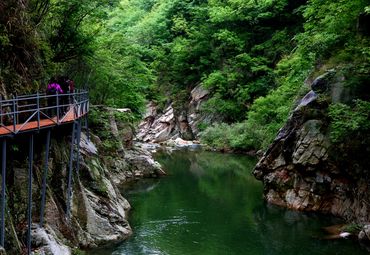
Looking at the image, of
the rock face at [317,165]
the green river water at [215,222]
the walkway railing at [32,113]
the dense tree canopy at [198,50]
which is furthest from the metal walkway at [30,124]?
the rock face at [317,165]

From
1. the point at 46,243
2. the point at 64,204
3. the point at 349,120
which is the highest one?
the point at 349,120

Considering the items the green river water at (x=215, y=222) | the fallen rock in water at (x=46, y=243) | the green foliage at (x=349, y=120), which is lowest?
the green river water at (x=215, y=222)

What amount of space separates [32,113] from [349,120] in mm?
16713

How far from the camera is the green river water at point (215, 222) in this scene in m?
23.5

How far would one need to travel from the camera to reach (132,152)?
43.7 meters

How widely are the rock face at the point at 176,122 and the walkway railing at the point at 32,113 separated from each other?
43371 mm

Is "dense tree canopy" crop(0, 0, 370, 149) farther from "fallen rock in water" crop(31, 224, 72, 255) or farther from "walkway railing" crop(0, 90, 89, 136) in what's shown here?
"fallen rock in water" crop(31, 224, 72, 255)

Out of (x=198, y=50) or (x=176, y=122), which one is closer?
(x=176, y=122)

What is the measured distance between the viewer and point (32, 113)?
21.4m

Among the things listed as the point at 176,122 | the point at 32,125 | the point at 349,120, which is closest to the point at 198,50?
the point at 176,122

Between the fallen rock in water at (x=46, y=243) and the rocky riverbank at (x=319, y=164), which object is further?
the rocky riverbank at (x=319, y=164)

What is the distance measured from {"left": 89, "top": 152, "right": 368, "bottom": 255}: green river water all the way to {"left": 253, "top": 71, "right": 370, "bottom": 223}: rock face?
1229mm

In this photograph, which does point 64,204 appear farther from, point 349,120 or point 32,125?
point 349,120

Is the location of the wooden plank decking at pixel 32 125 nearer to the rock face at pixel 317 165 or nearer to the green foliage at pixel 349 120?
the green foliage at pixel 349 120
